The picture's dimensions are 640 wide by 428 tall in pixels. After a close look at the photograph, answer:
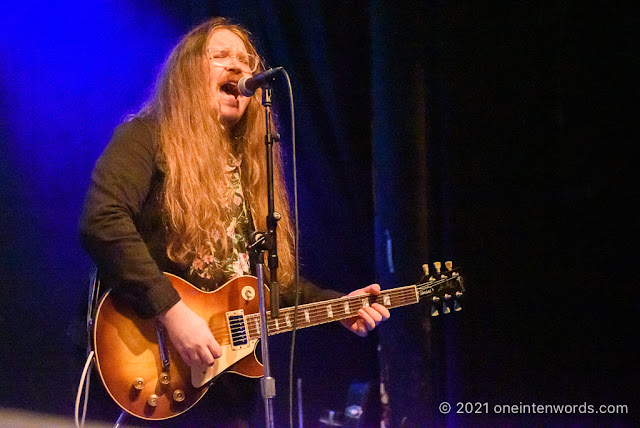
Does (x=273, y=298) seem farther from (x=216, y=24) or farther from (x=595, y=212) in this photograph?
(x=595, y=212)

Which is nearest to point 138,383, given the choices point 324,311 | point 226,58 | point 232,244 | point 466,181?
point 232,244

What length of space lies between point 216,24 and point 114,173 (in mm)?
896

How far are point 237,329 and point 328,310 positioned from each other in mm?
438

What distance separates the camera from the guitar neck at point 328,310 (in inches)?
87.1

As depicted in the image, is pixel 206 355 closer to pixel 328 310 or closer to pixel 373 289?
pixel 328 310

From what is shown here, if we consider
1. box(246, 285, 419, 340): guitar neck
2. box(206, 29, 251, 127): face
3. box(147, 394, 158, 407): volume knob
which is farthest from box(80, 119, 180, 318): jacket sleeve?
box(206, 29, 251, 127): face

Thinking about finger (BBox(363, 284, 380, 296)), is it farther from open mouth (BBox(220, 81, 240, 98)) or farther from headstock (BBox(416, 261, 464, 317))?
open mouth (BBox(220, 81, 240, 98))

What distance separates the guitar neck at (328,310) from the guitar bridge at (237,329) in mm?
22

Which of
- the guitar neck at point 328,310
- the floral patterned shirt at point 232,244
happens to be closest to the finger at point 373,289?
the guitar neck at point 328,310

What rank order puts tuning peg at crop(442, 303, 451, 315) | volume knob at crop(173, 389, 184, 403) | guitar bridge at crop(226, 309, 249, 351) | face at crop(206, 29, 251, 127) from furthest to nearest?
tuning peg at crop(442, 303, 451, 315) → face at crop(206, 29, 251, 127) → guitar bridge at crop(226, 309, 249, 351) → volume knob at crop(173, 389, 184, 403)

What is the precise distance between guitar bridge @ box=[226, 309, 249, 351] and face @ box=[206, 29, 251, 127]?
80 centimetres

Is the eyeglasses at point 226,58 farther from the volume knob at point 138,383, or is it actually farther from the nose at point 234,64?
the volume knob at point 138,383

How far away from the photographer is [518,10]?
346 centimetres

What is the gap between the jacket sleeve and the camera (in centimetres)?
184
